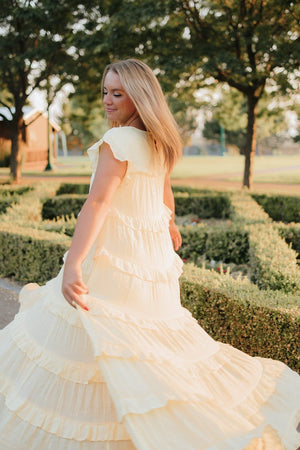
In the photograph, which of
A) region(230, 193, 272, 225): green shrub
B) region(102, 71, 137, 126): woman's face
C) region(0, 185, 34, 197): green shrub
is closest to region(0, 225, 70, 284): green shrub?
region(230, 193, 272, 225): green shrub

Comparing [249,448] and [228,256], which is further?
[228,256]

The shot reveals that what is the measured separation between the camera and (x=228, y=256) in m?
7.61

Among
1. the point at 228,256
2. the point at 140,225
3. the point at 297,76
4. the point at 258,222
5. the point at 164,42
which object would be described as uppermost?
the point at 164,42

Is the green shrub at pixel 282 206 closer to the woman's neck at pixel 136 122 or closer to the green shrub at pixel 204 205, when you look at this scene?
the green shrub at pixel 204 205

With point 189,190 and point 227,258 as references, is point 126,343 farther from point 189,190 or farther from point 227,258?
point 189,190

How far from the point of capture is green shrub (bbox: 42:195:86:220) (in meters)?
11.7

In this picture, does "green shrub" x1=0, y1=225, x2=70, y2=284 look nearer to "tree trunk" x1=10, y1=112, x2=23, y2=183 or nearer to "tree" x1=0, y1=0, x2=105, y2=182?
"tree" x1=0, y1=0, x2=105, y2=182

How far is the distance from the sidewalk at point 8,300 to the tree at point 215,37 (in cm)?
893

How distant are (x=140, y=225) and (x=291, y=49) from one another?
12276 millimetres

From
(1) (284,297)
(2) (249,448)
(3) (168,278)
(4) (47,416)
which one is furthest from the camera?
(1) (284,297)

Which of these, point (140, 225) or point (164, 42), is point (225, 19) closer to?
point (164, 42)

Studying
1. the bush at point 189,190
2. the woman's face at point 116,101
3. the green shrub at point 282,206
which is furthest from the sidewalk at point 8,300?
the bush at point 189,190

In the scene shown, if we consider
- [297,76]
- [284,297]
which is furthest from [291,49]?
[284,297]

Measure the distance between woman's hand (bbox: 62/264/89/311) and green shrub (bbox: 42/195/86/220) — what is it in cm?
982
